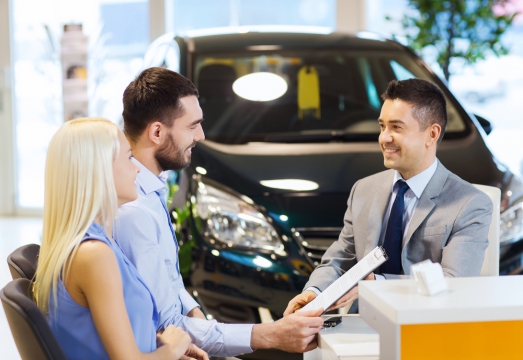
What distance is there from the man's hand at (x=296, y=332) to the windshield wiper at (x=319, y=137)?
139cm

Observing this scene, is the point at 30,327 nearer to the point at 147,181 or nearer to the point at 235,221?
the point at 147,181

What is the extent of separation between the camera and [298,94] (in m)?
3.28

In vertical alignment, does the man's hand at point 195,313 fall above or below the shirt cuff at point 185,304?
below

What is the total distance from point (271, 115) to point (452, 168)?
0.86 meters

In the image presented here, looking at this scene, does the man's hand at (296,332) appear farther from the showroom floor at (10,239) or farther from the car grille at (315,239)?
the showroom floor at (10,239)

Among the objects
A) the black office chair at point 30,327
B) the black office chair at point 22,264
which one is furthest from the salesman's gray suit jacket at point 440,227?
the black office chair at point 30,327

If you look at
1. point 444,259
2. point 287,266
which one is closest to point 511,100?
point 287,266

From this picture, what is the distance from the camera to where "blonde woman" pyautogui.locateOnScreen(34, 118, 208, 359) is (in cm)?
123

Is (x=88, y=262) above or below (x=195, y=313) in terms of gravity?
above

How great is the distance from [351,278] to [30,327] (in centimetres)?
67

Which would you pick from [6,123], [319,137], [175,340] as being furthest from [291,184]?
[6,123]

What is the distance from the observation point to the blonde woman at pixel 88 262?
1.23 m

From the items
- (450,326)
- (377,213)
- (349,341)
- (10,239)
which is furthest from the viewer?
(10,239)

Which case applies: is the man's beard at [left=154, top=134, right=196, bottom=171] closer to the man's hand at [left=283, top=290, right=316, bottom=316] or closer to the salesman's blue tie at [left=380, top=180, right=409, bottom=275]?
the man's hand at [left=283, top=290, right=316, bottom=316]
